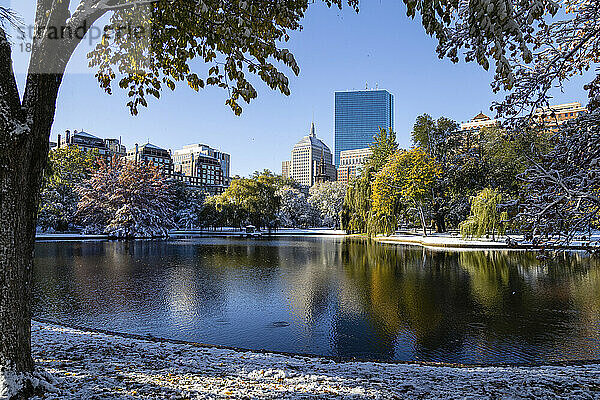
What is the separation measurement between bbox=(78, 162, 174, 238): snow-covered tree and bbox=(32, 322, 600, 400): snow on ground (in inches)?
1349

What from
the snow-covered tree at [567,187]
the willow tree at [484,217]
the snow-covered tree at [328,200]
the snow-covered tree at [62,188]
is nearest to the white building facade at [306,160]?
the snow-covered tree at [328,200]

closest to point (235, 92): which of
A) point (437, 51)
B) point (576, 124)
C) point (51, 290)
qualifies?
point (437, 51)

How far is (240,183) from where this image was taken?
53.9 m

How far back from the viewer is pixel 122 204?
37.8 m

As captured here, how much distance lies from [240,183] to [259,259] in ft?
116

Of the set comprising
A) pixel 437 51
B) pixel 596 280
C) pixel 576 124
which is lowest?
pixel 596 280

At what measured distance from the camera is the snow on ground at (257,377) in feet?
10.7

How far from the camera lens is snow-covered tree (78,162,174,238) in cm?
3675

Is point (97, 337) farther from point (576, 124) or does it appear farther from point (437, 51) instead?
point (576, 124)

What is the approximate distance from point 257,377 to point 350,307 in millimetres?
5622

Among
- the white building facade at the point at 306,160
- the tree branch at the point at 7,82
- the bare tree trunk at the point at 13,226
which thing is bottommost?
the bare tree trunk at the point at 13,226

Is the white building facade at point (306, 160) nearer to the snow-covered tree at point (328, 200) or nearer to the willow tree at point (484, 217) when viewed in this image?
the snow-covered tree at point (328, 200)

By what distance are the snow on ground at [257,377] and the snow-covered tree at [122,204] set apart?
112 ft

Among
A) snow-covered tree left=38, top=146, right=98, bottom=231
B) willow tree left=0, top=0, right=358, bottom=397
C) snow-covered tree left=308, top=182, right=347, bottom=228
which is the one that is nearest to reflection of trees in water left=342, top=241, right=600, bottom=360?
willow tree left=0, top=0, right=358, bottom=397
